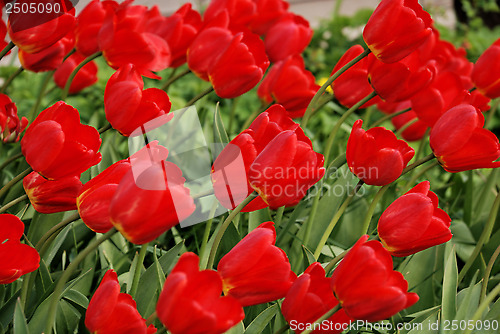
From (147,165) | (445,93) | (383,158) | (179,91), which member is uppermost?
(147,165)

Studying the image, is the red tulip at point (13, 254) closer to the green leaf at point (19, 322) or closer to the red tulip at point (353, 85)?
the green leaf at point (19, 322)

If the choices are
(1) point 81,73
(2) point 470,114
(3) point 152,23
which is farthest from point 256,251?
(1) point 81,73

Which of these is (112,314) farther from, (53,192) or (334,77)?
(334,77)

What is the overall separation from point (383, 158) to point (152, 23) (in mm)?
641

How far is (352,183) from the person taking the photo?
118 centimetres

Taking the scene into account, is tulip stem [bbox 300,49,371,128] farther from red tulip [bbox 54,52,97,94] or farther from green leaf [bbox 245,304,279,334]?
red tulip [bbox 54,52,97,94]

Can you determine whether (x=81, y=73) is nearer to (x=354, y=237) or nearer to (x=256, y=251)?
(x=354, y=237)

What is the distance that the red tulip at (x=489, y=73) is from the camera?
1.23 meters

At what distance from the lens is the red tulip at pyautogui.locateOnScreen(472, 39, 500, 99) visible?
1227mm

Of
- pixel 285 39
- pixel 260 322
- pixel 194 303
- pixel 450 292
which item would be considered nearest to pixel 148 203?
pixel 194 303

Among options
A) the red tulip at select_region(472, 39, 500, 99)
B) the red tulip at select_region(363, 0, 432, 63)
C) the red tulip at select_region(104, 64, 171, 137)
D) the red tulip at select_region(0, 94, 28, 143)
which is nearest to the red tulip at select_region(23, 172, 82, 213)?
the red tulip at select_region(104, 64, 171, 137)

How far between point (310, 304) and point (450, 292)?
35 cm

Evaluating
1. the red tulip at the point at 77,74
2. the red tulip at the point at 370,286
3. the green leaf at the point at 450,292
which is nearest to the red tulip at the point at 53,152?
the red tulip at the point at 370,286

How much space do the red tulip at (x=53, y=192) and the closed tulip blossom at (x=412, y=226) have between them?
15.9 inches
